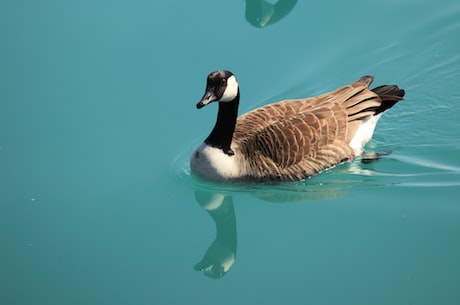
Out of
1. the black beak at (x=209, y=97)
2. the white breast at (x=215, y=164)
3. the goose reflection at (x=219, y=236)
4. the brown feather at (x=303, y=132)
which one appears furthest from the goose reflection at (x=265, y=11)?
the goose reflection at (x=219, y=236)

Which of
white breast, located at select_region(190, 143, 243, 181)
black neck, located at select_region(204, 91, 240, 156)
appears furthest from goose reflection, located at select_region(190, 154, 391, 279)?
black neck, located at select_region(204, 91, 240, 156)

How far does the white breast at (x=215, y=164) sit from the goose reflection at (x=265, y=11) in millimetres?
2783

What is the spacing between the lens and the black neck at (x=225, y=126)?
6.75m

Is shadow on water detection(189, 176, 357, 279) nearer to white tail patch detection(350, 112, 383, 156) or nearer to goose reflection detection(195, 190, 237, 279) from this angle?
goose reflection detection(195, 190, 237, 279)

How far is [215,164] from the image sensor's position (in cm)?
689

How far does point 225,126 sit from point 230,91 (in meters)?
0.36

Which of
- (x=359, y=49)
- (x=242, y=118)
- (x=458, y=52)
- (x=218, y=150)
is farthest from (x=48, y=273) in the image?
(x=458, y=52)

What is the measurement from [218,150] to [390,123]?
2.13 m

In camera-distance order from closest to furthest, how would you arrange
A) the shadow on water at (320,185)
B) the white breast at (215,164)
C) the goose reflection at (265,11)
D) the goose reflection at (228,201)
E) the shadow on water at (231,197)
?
the goose reflection at (228,201), the shadow on water at (231,197), the shadow on water at (320,185), the white breast at (215,164), the goose reflection at (265,11)

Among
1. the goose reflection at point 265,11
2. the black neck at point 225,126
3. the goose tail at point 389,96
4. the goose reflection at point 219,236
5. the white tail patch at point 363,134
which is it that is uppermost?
the goose reflection at point 265,11

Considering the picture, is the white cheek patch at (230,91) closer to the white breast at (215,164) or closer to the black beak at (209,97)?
the black beak at (209,97)

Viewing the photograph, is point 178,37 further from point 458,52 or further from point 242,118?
point 458,52

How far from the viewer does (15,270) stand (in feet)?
19.8

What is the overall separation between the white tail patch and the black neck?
127cm
